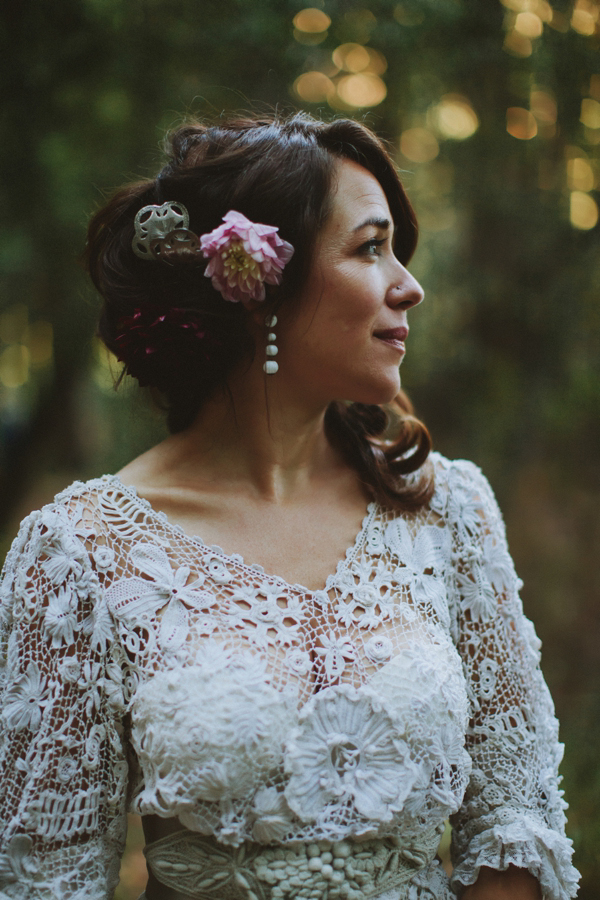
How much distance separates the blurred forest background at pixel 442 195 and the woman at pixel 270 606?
0.53m

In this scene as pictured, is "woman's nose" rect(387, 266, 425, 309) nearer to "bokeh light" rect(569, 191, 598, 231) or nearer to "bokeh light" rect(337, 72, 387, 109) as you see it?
"bokeh light" rect(337, 72, 387, 109)

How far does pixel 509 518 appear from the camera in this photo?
5039 mm

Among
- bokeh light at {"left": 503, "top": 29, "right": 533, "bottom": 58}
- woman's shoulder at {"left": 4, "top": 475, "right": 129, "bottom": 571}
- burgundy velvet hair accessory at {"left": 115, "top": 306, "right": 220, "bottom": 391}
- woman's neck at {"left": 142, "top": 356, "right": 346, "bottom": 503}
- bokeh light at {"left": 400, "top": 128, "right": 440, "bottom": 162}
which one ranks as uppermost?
bokeh light at {"left": 400, "top": 128, "right": 440, "bottom": 162}

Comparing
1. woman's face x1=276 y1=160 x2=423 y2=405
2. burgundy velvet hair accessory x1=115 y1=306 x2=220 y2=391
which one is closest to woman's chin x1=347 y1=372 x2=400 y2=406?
woman's face x1=276 y1=160 x2=423 y2=405

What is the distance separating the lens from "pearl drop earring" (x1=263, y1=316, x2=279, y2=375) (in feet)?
5.67

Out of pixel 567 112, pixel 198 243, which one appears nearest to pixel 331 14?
pixel 567 112

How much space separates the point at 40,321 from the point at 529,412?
3.28 meters

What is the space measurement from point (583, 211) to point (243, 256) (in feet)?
8.82

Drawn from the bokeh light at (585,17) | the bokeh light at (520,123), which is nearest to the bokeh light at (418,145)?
the bokeh light at (520,123)

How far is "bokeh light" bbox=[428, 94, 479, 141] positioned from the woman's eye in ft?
7.41

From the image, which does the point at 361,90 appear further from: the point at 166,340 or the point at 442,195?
the point at 166,340

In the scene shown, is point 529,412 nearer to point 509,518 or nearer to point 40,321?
point 509,518

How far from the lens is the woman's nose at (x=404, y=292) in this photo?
173 cm

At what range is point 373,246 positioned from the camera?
1.75 metres
